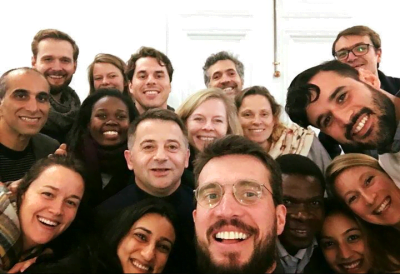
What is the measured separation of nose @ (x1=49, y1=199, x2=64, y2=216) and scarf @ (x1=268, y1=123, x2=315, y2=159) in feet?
2.75

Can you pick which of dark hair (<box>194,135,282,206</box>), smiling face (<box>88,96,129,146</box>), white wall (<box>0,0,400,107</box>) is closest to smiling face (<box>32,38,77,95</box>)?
smiling face (<box>88,96,129,146</box>)

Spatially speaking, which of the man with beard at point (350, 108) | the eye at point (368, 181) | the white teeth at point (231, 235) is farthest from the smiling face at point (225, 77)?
the white teeth at point (231, 235)

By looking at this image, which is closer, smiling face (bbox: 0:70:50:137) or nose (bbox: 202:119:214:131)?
smiling face (bbox: 0:70:50:137)

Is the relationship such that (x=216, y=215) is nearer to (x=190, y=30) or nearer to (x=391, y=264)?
(x=391, y=264)

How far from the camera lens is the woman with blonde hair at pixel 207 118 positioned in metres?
1.77

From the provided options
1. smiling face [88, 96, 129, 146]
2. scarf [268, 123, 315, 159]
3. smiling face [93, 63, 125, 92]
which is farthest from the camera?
smiling face [93, 63, 125, 92]

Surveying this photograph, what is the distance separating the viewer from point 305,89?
132cm

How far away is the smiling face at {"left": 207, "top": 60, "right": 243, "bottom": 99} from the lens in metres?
2.25

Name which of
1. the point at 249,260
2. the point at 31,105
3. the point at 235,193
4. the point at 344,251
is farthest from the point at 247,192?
the point at 31,105

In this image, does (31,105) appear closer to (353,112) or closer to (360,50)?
(353,112)

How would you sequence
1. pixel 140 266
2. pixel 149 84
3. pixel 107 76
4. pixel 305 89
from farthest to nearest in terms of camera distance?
1. pixel 107 76
2. pixel 149 84
3. pixel 305 89
4. pixel 140 266

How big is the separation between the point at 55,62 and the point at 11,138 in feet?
1.94

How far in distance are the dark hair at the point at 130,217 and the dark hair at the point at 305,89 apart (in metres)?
0.45

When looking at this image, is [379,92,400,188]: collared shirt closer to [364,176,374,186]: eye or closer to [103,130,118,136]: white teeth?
[364,176,374,186]: eye
